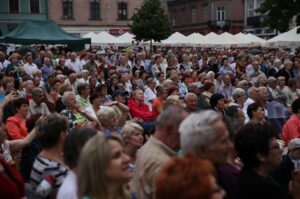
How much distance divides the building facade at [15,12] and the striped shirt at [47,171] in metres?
55.1

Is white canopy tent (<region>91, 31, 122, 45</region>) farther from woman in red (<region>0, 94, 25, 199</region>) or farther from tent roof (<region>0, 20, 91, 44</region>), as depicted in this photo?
woman in red (<region>0, 94, 25, 199</region>)

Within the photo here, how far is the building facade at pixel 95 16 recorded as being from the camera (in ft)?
214

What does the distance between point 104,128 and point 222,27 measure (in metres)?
68.0

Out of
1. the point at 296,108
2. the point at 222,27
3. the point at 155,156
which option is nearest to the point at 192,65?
the point at 296,108

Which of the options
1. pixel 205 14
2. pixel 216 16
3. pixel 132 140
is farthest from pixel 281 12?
pixel 205 14

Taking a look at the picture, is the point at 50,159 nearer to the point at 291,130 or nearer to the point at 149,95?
Answer: the point at 291,130

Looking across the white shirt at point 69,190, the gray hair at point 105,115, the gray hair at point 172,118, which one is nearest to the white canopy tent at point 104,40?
the gray hair at point 105,115

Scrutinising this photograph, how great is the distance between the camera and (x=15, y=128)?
7.62m

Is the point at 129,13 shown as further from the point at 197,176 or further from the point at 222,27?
the point at 197,176

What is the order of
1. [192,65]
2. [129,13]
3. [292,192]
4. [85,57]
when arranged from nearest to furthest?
1. [292,192]
2. [85,57]
3. [192,65]
4. [129,13]

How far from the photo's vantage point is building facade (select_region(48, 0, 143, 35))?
65.4m

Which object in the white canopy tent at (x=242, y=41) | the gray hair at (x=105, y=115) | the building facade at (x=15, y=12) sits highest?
the building facade at (x=15, y=12)

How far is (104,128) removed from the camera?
7.25 meters

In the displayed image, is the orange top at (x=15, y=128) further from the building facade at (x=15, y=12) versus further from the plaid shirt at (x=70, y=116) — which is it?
the building facade at (x=15, y=12)
